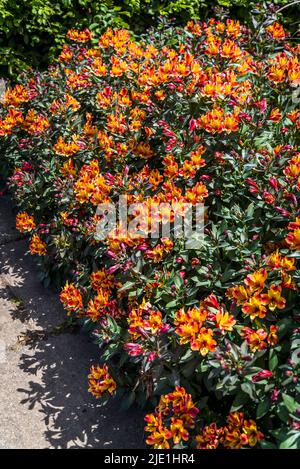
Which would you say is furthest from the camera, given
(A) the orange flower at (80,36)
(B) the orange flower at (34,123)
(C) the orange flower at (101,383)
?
(A) the orange flower at (80,36)

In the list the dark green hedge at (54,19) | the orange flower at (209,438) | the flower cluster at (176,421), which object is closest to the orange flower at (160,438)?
the flower cluster at (176,421)

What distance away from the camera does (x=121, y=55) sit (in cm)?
375

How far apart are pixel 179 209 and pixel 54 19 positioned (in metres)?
2.67

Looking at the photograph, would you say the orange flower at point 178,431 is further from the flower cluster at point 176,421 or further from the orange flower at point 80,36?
the orange flower at point 80,36

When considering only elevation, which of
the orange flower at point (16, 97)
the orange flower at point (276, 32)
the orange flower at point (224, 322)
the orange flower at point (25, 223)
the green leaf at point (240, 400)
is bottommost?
the green leaf at point (240, 400)

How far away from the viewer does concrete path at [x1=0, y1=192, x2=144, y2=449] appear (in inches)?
101

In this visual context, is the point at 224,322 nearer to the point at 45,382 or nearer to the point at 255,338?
the point at 255,338

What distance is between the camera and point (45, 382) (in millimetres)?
2842

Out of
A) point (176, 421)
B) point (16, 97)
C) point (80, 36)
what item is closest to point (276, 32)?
point (80, 36)

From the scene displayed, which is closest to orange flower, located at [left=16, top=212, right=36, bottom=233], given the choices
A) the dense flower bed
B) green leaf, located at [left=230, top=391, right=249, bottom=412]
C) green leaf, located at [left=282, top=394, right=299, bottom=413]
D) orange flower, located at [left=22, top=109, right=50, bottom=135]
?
the dense flower bed

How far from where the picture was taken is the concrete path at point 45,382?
257 cm

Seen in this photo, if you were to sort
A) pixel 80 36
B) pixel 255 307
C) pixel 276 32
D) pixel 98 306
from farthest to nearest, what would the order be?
pixel 80 36 → pixel 276 32 → pixel 98 306 → pixel 255 307

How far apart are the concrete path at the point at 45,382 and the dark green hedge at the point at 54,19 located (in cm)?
190

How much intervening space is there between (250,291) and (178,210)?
1.83 feet
